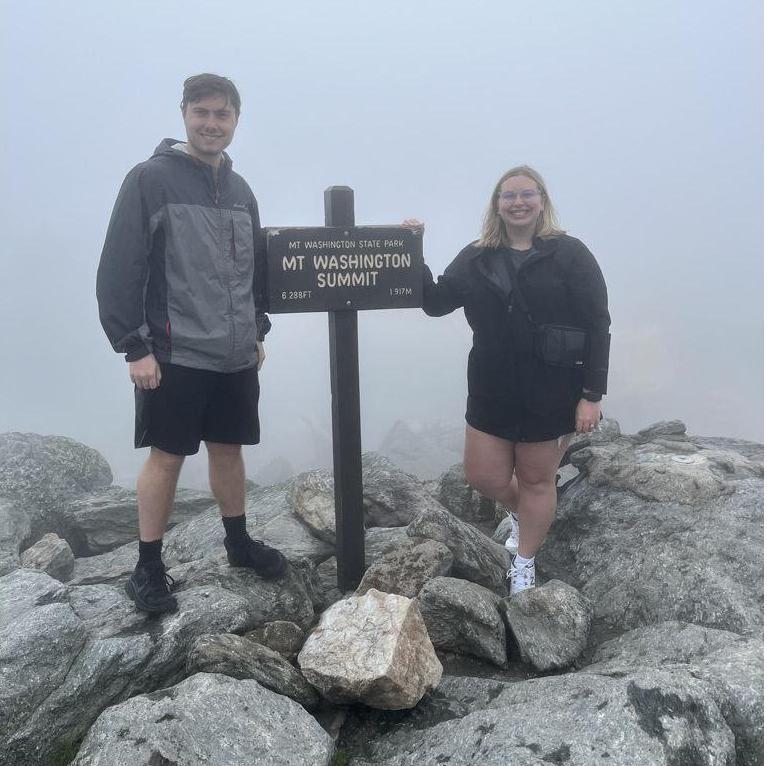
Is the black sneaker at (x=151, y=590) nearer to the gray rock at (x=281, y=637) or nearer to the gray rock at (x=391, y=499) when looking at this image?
the gray rock at (x=281, y=637)

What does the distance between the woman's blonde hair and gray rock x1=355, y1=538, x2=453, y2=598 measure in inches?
101

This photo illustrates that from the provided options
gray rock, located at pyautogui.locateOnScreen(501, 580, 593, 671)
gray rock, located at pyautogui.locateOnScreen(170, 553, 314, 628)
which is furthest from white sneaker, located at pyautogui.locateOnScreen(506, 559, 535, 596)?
gray rock, located at pyautogui.locateOnScreen(170, 553, 314, 628)

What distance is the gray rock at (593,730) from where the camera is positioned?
11.0ft

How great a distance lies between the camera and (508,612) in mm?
5316

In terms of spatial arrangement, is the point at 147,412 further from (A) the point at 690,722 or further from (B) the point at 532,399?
(A) the point at 690,722

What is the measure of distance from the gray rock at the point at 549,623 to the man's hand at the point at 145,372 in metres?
3.11

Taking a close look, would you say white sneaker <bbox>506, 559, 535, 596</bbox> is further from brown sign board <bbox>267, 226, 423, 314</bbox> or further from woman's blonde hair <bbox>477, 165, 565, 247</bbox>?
woman's blonde hair <bbox>477, 165, 565, 247</bbox>

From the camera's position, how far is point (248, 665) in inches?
165

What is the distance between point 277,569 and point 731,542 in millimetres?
3889

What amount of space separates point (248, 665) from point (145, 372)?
1.93 meters

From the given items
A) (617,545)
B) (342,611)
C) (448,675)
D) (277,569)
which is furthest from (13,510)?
(617,545)

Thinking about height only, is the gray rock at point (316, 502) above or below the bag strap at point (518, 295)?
below

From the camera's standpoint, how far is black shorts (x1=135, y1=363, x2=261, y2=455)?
4.62 m

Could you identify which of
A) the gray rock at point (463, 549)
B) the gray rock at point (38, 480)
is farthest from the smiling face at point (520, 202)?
the gray rock at point (38, 480)
